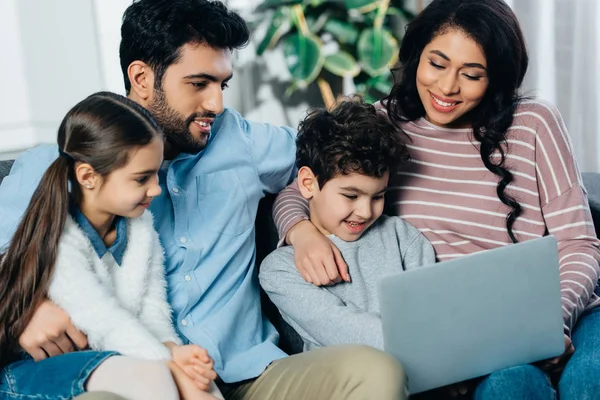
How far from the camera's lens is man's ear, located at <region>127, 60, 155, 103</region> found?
1.67 metres

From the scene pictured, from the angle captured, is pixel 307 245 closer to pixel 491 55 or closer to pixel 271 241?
pixel 271 241

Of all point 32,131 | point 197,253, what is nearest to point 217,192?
point 197,253

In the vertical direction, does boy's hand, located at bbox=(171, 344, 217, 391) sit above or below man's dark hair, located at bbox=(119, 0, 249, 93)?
below

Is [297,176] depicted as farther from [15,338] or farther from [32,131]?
[32,131]

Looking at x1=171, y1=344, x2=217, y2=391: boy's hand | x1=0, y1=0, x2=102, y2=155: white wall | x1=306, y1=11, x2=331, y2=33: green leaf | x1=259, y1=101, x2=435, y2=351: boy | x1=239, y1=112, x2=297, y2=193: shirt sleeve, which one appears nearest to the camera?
x1=171, y1=344, x2=217, y2=391: boy's hand

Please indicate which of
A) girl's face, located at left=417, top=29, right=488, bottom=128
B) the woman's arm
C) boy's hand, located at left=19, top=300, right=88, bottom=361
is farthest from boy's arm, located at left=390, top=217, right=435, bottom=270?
boy's hand, located at left=19, top=300, right=88, bottom=361

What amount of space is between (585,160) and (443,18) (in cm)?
163

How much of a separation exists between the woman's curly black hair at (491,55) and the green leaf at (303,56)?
1.46 meters

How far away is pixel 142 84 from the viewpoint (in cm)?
169

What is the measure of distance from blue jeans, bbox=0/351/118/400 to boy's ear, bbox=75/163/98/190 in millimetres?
293

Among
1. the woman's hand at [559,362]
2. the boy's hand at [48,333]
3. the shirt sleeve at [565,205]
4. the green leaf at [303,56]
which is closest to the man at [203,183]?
the boy's hand at [48,333]

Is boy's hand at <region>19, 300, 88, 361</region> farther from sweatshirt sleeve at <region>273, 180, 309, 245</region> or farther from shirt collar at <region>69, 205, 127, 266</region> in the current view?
sweatshirt sleeve at <region>273, 180, 309, 245</region>

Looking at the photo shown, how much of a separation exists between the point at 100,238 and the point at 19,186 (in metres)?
0.21

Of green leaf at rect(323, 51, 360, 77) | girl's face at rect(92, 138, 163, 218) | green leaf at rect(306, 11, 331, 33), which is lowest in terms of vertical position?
green leaf at rect(323, 51, 360, 77)
